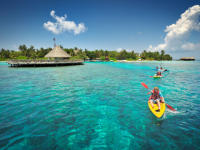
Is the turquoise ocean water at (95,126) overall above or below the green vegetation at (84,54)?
below

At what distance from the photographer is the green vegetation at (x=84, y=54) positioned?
95562mm

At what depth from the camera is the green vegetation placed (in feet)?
314

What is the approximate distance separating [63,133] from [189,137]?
20.4ft

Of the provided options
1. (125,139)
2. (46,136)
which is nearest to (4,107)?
(46,136)

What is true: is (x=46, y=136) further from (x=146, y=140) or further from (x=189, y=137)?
(x=189, y=137)

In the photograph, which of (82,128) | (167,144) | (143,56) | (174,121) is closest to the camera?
(167,144)

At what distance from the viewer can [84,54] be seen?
11069cm

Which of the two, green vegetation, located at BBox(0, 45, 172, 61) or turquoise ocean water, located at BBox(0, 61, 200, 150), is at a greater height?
green vegetation, located at BBox(0, 45, 172, 61)

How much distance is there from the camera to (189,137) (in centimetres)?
538

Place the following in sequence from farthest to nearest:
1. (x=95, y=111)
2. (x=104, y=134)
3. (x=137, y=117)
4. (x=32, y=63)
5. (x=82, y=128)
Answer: (x=32, y=63) < (x=95, y=111) < (x=137, y=117) < (x=82, y=128) < (x=104, y=134)

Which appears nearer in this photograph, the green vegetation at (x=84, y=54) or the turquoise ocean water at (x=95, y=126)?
the turquoise ocean water at (x=95, y=126)

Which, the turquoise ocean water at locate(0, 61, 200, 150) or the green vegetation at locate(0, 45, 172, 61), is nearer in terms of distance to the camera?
the turquoise ocean water at locate(0, 61, 200, 150)

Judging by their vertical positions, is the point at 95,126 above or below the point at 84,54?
below

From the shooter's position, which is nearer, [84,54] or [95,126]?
[95,126]
